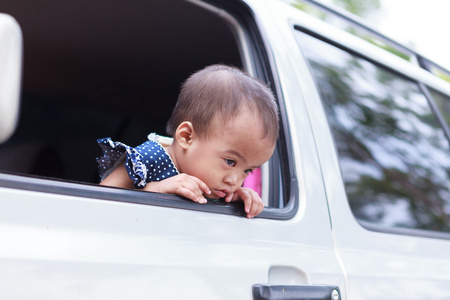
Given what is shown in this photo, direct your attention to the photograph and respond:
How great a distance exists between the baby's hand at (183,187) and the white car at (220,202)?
34mm

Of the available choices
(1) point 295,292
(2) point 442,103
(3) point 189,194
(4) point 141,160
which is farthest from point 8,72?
(2) point 442,103

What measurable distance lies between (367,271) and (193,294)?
67 cm

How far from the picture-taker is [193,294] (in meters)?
1.07

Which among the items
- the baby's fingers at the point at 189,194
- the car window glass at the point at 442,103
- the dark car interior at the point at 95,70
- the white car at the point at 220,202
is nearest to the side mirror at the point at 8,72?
the white car at the point at 220,202

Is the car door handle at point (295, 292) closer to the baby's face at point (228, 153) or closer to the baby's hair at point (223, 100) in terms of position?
the baby's face at point (228, 153)

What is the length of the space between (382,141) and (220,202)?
100 centimetres

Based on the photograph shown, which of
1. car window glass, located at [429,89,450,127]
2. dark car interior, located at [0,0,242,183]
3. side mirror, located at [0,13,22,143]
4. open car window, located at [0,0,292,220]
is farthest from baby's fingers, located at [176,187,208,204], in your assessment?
car window glass, located at [429,89,450,127]

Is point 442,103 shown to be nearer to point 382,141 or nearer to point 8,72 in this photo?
point 382,141

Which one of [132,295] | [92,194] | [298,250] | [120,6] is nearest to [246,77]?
[298,250]

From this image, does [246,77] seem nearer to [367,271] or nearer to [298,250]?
[298,250]

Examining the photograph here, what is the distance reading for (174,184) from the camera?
1276mm

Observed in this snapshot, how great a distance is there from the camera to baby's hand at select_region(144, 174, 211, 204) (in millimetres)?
1228

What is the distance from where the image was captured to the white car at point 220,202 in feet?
3.14

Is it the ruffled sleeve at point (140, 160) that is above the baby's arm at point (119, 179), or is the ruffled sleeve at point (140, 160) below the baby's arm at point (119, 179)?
above
